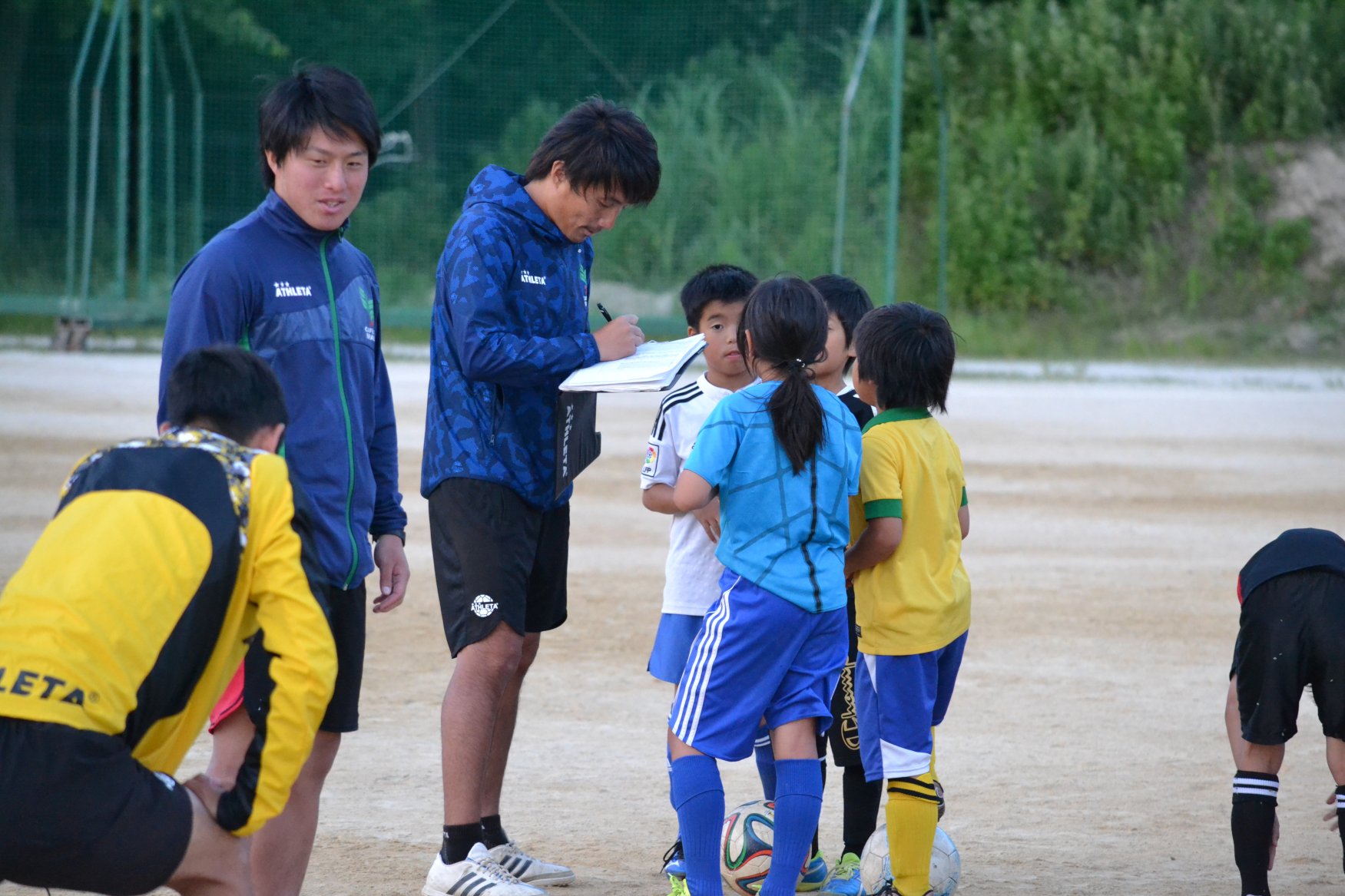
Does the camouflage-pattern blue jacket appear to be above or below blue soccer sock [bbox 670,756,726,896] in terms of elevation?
above

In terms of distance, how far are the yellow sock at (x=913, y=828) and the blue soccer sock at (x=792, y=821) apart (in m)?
0.27

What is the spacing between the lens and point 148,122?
21.0 m

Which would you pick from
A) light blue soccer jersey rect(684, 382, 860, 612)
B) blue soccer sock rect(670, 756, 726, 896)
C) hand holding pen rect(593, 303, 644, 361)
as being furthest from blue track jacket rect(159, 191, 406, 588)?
blue soccer sock rect(670, 756, 726, 896)

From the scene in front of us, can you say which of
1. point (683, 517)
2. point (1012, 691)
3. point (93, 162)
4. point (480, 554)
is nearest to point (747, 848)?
point (683, 517)

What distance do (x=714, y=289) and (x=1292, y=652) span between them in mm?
1694

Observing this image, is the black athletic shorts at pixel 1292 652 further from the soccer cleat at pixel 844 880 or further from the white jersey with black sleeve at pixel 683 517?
the white jersey with black sleeve at pixel 683 517

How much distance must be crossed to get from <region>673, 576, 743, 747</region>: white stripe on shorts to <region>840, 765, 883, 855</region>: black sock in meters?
0.74

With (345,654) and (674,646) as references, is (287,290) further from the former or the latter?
(674,646)

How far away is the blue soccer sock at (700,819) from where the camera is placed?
3330 millimetres

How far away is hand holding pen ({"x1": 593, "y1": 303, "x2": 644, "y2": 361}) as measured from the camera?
3.72m

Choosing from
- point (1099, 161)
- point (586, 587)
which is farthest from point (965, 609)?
point (1099, 161)

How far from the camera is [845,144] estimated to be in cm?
1902

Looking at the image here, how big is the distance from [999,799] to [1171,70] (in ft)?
72.2

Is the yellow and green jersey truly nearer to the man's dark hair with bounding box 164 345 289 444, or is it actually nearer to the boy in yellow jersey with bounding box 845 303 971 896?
the boy in yellow jersey with bounding box 845 303 971 896
